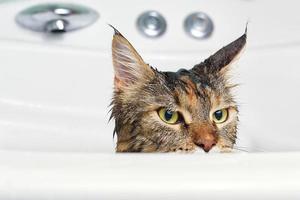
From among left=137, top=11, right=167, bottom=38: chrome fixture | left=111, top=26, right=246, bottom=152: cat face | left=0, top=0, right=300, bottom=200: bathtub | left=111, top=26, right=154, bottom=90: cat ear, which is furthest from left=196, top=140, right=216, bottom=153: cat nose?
left=137, top=11, right=167, bottom=38: chrome fixture

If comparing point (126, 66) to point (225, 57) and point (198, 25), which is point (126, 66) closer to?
point (225, 57)

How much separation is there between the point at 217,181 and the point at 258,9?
2.42ft

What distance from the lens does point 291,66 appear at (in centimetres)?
112

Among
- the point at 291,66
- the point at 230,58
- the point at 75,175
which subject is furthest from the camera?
the point at 291,66

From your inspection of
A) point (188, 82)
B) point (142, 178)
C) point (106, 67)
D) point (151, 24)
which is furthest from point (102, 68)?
point (142, 178)

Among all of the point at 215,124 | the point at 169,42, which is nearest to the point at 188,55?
the point at 169,42

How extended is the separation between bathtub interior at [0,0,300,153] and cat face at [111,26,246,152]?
0.40 meters

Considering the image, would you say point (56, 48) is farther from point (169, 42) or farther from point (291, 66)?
point (291, 66)

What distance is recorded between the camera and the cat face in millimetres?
668

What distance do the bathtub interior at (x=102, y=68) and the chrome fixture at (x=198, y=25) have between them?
0.04 ft

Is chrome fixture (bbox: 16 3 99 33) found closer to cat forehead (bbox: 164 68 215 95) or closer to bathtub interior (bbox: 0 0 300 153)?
bathtub interior (bbox: 0 0 300 153)

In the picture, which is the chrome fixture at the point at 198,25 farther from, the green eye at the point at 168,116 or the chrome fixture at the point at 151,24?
the green eye at the point at 168,116

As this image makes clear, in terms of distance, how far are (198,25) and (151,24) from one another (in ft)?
0.32

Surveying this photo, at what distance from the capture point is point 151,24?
3.76ft
